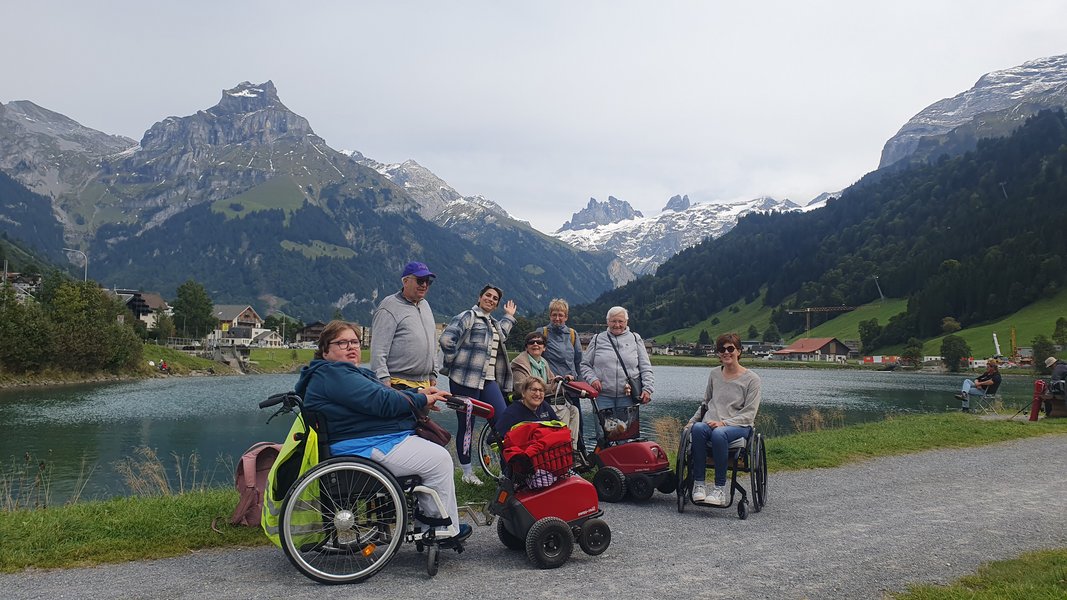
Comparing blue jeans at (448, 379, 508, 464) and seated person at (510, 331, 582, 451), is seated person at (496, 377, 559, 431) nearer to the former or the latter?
blue jeans at (448, 379, 508, 464)

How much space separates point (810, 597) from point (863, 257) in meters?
195

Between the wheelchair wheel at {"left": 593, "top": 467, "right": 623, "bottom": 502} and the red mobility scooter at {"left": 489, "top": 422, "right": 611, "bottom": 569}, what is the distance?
222 centimetres

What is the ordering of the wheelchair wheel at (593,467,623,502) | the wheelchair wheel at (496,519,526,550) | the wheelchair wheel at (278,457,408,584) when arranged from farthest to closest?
1. the wheelchair wheel at (593,467,623,502)
2. the wheelchair wheel at (496,519,526,550)
3. the wheelchair wheel at (278,457,408,584)

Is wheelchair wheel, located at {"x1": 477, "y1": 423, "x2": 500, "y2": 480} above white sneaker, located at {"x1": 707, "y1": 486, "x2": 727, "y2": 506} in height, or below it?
above

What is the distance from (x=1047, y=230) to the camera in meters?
125

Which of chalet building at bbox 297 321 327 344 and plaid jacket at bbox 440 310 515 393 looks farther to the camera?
chalet building at bbox 297 321 327 344

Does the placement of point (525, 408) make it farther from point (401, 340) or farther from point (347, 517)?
point (347, 517)

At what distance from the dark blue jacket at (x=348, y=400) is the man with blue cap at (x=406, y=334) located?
2007 millimetres

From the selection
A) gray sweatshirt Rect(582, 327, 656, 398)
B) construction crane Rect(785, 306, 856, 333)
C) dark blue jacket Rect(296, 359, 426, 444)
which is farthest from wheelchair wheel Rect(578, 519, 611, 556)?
construction crane Rect(785, 306, 856, 333)

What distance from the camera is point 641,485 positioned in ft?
27.3

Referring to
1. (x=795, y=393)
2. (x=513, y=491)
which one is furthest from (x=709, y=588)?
(x=795, y=393)

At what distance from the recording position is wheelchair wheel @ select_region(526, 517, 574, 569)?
559cm

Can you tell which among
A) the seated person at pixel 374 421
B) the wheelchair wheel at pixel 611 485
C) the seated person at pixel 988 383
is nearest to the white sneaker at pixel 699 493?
the wheelchair wheel at pixel 611 485

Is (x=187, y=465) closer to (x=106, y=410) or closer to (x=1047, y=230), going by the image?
(x=106, y=410)
